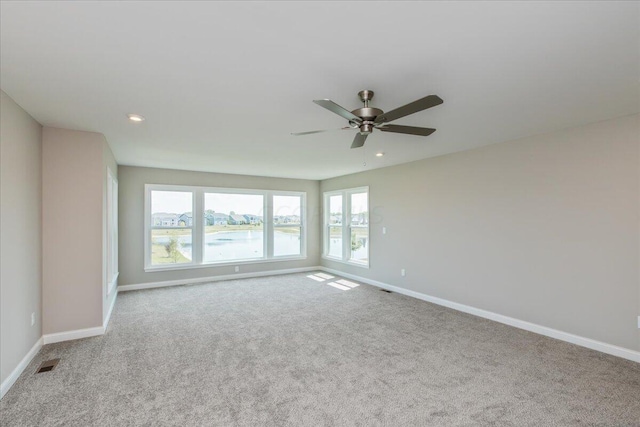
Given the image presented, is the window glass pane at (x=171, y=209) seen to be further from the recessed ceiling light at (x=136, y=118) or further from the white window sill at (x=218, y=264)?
the recessed ceiling light at (x=136, y=118)

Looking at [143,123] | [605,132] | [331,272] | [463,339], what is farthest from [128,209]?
[605,132]

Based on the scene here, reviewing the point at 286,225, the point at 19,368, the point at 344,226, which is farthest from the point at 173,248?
the point at 344,226

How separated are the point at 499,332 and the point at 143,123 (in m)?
4.84

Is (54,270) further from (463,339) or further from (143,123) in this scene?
(463,339)

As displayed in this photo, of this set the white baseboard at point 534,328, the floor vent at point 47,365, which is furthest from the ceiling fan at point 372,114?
the floor vent at point 47,365

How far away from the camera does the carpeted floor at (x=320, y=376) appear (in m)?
2.18

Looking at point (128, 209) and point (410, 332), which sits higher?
point (128, 209)

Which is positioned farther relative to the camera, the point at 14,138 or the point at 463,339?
the point at 463,339

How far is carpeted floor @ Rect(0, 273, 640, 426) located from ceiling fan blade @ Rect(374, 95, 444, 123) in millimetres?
2198

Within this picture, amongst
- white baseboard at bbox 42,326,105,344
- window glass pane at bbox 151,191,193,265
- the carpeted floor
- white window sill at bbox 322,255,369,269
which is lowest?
the carpeted floor

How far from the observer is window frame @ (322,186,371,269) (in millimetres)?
6533

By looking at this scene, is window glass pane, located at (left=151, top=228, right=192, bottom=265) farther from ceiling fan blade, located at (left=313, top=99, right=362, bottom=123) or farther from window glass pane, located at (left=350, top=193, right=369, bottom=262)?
ceiling fan blade, located at (left=313, top=99, right=362, bottom=123)

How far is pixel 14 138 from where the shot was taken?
8.79 ft

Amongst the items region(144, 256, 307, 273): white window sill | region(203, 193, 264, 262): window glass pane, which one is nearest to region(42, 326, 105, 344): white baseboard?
region(144, 256, 307, 273): white window sill
